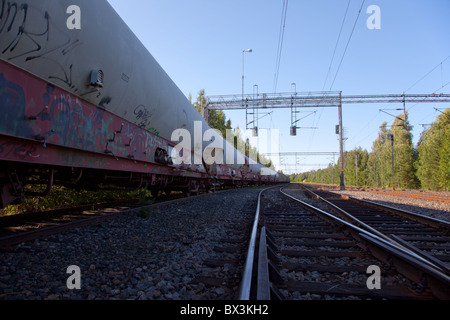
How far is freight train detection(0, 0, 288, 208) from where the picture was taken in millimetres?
2312

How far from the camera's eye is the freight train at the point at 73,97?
7.59 feet

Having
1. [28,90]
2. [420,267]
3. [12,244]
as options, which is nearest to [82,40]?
[28,90]

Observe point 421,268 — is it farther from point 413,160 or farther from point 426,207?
point 413,160

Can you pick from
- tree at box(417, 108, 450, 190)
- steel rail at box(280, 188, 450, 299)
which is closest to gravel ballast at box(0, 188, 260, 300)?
steel rail at box(280, 188, 450, 299)

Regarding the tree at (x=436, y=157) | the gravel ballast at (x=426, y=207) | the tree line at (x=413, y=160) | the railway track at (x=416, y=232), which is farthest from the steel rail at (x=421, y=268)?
the tree at (x=436, y=157)

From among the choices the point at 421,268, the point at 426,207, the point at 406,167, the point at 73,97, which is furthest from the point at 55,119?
the point at 406,167

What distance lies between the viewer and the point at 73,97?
306 cm

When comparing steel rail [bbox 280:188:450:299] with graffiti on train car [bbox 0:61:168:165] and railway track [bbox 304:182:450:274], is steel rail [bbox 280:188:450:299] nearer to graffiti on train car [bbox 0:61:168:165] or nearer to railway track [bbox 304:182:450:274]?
railway track [bbox 304:182:450:274]

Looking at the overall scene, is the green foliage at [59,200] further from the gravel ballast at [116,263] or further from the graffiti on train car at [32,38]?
the graffiti on train car at [32,38]

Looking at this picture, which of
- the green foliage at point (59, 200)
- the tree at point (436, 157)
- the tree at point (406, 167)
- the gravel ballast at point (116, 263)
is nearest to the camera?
the gravel ballast at point (116, 263)

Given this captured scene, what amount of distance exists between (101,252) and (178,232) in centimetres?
127

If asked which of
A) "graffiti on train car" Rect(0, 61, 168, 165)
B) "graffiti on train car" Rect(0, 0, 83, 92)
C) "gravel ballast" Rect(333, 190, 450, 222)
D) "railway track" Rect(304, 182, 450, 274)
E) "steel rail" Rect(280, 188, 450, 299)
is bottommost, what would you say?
"gravel ballast" Rect(333, 190, 450, 222)

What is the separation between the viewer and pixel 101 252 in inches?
111
